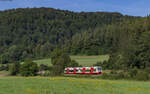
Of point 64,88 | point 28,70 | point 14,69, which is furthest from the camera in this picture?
point 14,69

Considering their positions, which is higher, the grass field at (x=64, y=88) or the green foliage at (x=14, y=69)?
the grass field at (x=64, y=88)

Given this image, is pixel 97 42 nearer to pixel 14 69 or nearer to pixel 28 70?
pixel 14 69

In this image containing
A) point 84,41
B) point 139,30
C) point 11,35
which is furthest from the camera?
point 11,35

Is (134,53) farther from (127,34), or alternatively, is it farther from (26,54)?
(26,54)

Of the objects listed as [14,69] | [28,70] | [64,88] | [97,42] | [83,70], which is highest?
Answer: [64,88]

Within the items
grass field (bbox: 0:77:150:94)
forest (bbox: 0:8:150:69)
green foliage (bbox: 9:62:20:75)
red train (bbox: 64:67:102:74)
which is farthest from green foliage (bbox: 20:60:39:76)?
grass field (bbox: 0:77:150:94)

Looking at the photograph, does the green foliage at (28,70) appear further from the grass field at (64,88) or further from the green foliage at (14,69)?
the grass field at (64,88)

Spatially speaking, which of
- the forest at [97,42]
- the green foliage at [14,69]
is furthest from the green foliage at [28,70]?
the forest at [97,42]

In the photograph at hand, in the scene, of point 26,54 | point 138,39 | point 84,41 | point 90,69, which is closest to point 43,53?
point 26,54

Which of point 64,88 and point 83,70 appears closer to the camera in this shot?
point 64,88

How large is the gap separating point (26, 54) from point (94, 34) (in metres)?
41.5

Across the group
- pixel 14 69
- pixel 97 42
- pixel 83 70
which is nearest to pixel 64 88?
pixel 83 70

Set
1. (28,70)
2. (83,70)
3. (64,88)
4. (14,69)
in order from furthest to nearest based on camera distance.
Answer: (14,69), (28,70), (83,70), (64,88)

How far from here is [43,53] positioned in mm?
132250
